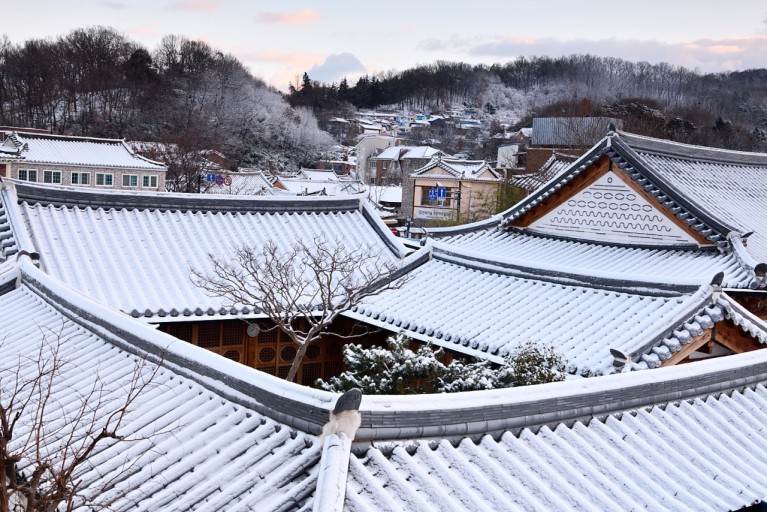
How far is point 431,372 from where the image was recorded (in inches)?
349

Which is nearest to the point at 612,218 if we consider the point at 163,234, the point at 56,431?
the point at 163,234

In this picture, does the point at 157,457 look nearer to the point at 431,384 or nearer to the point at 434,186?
the point at 431,384

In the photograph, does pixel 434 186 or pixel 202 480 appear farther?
pixel 434 186

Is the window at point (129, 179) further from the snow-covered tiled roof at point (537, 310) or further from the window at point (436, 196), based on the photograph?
the snow-covered tiled roof at point (537, 310)

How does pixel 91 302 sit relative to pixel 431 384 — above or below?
above

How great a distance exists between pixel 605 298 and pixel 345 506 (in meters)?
7.72

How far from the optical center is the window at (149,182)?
1902 inches

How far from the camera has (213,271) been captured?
12.4 metres

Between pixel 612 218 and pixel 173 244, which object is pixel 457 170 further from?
pixel 173 244

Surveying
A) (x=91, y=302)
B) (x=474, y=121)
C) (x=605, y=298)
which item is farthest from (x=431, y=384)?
(x=474, y=121)

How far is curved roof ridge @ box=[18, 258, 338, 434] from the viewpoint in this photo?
404 centimetres

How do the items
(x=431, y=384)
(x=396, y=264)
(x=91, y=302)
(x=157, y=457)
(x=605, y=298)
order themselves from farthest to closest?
(x=396, y=264)
(x=605, y=298)
(x=431, y=384)
(x=91, y=302)
(x=157, y=457)

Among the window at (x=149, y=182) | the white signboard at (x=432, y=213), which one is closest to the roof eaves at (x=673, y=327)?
the white signboard at (x=432, y=213)

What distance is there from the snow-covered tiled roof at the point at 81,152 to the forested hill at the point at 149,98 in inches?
494
